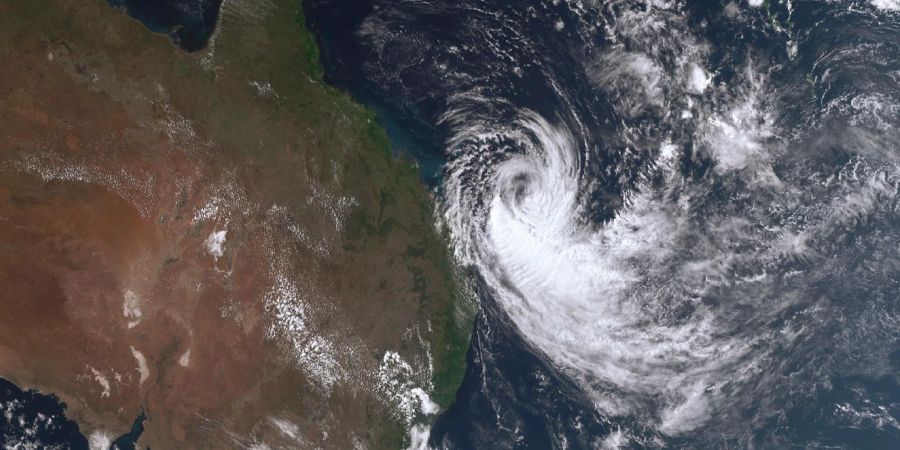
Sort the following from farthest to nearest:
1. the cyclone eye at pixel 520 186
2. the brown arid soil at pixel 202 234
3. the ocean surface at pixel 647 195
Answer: the cyclone eye at pixel 520 186, the ocean surface at pixel 647 195, the brown arid soil at pixel 202 234

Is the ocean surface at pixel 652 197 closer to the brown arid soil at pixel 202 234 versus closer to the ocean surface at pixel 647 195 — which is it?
the ocean surface at pixel 647 195

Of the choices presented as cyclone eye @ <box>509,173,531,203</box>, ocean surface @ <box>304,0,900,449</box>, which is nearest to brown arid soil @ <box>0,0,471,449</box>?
ocean surface @ <box>304,0,900,449</box>

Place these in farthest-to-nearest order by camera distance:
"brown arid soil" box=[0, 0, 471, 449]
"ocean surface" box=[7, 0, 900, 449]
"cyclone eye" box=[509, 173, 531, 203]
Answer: "cyclone eye" box=[509, 173, 531, 203] < "ocean surface" box=[7, 0, 900, 449] < "brown arid soil" box=[0, 0, 471, 449]

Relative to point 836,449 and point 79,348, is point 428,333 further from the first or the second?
point 836,449

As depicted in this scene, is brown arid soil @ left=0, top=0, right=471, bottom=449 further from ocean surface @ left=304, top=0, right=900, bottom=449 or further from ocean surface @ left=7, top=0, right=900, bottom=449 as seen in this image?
ocean surface @ left=304, top=0, right=900, bottom=449

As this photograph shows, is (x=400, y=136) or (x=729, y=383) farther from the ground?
(x=400, y=136)

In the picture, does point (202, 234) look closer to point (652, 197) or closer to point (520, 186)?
point (520, 186)

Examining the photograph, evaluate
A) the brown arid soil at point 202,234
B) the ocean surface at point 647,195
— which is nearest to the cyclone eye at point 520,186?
the ocean surface at point 647,195

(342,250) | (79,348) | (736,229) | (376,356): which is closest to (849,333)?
(736,229)
